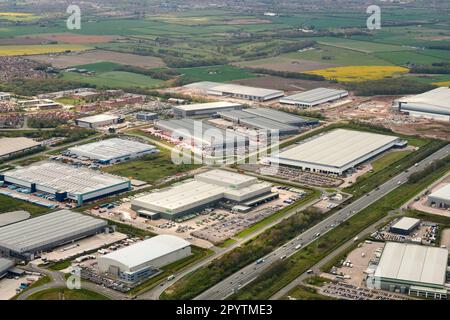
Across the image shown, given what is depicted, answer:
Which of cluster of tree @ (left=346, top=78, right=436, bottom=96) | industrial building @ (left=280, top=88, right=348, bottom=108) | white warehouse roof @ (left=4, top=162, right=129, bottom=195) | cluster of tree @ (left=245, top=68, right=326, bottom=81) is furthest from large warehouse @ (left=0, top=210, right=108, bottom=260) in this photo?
cluster of tree @ (left=245, top=68, right=326, bottom=81)

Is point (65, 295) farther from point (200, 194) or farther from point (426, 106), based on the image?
point (426, 106)

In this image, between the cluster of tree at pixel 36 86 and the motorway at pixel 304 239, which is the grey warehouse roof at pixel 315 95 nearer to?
the motorway at pixel 304 239

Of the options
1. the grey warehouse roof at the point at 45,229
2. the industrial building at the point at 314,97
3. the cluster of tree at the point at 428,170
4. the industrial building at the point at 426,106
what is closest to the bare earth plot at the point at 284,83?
the industrial building at the point at 314,97

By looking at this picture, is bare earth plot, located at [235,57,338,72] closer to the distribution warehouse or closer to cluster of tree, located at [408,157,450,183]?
the distribution warehouse

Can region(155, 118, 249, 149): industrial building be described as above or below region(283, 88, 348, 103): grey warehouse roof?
below

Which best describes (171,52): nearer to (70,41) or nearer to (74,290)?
(70,41)

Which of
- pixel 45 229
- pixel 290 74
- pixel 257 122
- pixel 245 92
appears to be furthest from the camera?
pixel 290 74

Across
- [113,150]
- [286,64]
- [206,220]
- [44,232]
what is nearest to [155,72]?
[286,64]
